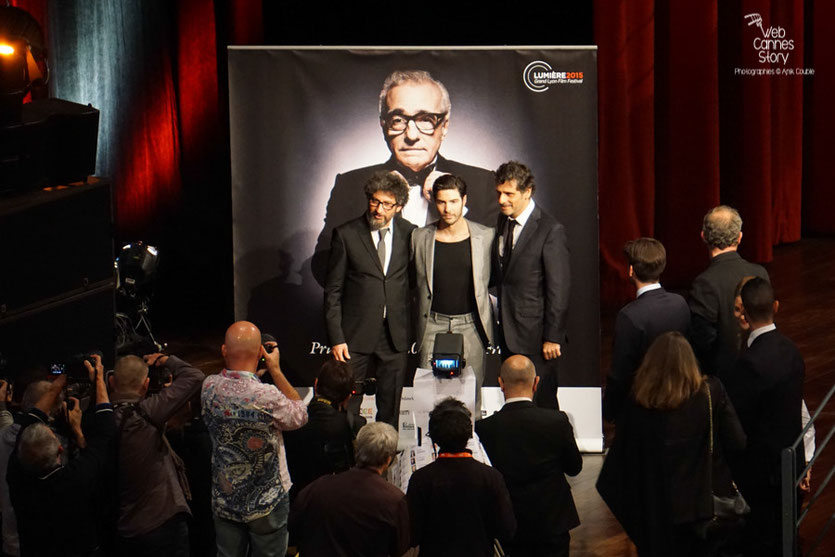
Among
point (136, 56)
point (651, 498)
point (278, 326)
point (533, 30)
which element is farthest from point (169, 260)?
point (651, 498)

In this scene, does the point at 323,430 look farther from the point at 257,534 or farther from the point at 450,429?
the point at 450,429

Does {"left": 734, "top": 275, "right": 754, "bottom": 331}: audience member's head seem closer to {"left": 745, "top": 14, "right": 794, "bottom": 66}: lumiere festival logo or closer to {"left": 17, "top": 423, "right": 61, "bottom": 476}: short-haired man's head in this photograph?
{"left": 17, "top": 423, "right": 61, "bottom": 476}: short-haired man's head

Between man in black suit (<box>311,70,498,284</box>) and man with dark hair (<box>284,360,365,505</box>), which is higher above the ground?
man in black suit (<box>311,70,498,284</box>)

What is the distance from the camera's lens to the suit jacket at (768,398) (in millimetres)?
4488

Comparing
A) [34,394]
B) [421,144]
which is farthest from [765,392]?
[34,394]

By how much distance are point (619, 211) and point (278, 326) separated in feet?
13.5

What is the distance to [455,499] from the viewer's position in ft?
12.4

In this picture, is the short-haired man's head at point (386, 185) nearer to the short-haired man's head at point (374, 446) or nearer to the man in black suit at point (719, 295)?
the man in black suit at point (719, 295)

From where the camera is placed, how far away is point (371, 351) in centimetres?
604

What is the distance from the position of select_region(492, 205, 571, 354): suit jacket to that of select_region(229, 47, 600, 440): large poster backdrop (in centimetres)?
37

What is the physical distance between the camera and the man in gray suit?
594 cm

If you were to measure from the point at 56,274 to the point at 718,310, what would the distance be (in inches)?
117

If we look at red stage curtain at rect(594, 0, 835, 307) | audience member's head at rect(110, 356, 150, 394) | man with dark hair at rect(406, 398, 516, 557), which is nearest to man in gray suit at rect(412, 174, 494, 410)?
audience member's head at rect(110, 356, 150, 394)

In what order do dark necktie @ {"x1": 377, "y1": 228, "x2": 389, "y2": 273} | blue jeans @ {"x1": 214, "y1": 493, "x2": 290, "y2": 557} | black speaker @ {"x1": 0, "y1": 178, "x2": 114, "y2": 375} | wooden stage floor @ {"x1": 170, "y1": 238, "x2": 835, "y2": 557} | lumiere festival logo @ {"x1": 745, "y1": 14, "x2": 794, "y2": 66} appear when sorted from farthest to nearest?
lumiere festival logo @ {"x1": 745, "y1": 14, "x2": 794, "y2": 66}
dark necktie @ {"x1": 377, "y1": 228, "x2": 389, "y2": 273}
wooden stage floor @ {"x1": 170, "y1": 238, "x2": 835, "y2": 557}
black speaker @ {"x1": 0, "y1": 178, "x2": 114, "y2": 375}
blue jeans @ {"x1": 214, "y1": 493, "x2": 290, "y2": 557}
